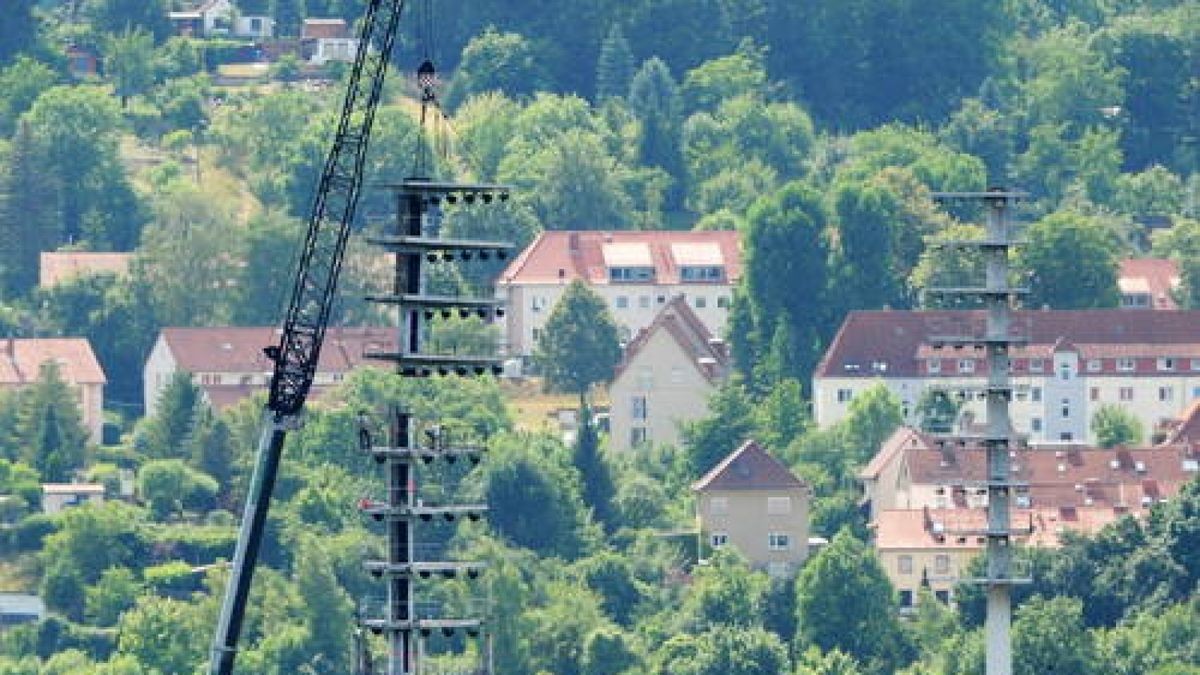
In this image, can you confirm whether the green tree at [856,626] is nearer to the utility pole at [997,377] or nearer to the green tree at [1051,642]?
the green tree at [1051,642]

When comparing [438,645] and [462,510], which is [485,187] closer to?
[462,510]

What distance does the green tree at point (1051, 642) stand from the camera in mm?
178500

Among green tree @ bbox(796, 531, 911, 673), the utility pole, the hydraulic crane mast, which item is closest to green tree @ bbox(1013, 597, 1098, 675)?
green tree @ bbox(796, 531, 911, 673)

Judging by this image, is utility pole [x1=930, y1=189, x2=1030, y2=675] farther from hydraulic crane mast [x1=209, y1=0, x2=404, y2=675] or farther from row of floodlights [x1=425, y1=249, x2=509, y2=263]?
row of floodlights [x1=425, y1=249, x2=509, y2=263]

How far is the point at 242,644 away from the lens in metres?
197

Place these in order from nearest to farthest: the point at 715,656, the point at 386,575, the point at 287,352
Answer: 1. the point at 386,575
2. the point at 287,352
3. the point at 715,656

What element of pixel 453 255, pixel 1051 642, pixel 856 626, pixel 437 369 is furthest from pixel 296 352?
pixel 856 626

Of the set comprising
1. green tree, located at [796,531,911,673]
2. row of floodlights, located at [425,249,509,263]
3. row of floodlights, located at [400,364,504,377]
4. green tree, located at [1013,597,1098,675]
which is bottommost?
row of floodlights, located at [400,364,504,377]

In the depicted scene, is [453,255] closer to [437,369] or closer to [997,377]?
[437,369]

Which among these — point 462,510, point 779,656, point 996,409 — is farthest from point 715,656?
point 462,510

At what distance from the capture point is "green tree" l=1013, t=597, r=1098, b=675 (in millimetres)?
178500

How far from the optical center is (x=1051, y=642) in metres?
180

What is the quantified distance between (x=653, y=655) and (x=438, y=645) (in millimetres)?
5559

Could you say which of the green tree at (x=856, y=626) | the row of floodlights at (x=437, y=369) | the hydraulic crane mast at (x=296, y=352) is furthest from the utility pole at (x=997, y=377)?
the green tree at (x=856, y=626)
